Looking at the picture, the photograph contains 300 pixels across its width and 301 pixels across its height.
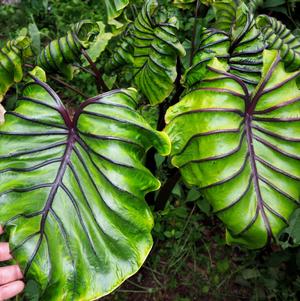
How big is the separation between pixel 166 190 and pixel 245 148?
24.7 inches

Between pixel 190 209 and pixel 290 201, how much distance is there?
0.98 meters

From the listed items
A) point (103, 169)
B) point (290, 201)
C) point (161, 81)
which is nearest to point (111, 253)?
point (103, 169)

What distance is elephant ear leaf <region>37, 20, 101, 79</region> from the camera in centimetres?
133

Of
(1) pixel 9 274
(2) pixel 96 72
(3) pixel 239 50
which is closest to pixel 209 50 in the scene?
(3) pixel 239 50

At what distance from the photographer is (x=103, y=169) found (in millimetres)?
971

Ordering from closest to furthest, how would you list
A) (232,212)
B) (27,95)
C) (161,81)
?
(232,212) → (27,95) → (161,81)

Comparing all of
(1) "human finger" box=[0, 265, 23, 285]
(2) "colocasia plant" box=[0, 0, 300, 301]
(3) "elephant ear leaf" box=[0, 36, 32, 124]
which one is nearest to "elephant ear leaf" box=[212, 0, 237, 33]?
(2) "colocasia plant" box=[0, 0, 300, 301]

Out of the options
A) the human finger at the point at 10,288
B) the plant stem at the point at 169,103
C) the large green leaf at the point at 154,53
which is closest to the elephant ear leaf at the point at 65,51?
the large green leaf at the point at 154,53

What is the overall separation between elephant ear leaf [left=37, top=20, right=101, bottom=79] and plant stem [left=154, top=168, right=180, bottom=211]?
0.52m

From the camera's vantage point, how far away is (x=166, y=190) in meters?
1.55

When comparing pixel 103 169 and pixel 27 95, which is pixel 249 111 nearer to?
pixel 103 169

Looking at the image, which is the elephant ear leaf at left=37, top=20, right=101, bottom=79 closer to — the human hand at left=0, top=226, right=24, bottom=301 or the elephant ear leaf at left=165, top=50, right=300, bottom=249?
the elephant ear leaf at left=165, top=50, right=300, bottom=249

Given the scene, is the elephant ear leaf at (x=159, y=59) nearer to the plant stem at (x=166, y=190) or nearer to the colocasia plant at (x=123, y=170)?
the colocasia plant at (x=123, y=170)

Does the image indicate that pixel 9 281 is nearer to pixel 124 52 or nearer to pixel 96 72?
pixel 96 72
